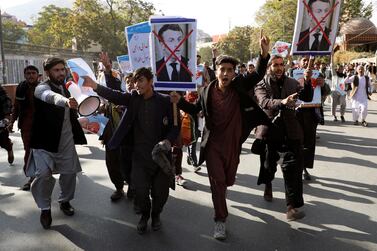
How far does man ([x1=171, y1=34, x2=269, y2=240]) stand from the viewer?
3951 mm

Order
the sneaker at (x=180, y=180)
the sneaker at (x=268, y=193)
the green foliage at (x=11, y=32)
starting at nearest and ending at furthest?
the sneaker at (x=268, y=193), the sneaker at (x=180, y=180), the green foliage at (x=11, y=32)

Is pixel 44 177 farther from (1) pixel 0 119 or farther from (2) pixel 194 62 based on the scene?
(2) pixel 194 62

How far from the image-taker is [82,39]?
41875 mm

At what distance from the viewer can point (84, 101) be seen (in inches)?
158

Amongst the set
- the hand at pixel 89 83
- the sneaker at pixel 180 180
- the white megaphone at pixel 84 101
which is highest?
the hand at pixel 89 83

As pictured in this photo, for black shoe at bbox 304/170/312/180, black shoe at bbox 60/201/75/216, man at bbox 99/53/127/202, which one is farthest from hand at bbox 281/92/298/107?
black shoe at bbox 60/201/75/216

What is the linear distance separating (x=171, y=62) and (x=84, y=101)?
3.52ft

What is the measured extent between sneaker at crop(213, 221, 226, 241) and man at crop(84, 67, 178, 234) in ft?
2.01

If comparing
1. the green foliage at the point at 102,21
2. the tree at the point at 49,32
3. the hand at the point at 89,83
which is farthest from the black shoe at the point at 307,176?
the tree at the point at 49,32

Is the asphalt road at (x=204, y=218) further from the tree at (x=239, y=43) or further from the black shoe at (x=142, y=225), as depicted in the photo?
the tree at (x=239, y=43)

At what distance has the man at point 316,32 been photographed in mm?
4453

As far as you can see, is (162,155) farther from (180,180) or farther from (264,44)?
(180,180)

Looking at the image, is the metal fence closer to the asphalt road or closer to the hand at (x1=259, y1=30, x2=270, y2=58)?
the asphalt road

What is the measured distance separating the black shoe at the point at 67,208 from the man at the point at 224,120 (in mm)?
1737
